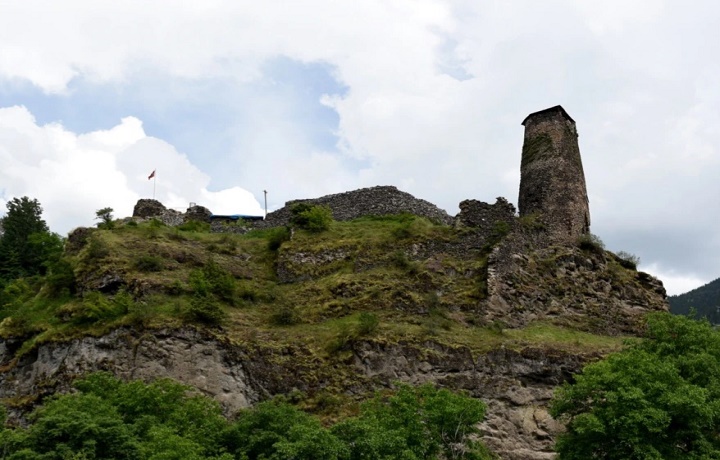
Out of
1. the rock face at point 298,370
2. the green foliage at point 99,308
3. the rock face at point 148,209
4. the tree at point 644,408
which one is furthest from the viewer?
the rock face at point 148,209

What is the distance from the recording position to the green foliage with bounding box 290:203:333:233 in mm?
35781

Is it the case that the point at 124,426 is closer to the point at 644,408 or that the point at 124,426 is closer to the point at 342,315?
the point at 342,315

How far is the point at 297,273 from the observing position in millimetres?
32312

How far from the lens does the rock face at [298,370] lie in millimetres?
24453

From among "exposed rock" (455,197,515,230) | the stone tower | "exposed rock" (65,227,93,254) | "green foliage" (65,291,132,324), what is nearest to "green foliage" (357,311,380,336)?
"green foliage" (65,291,132,324)

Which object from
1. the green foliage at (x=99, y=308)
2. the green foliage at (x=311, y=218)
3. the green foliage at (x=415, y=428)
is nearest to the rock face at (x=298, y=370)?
the green foliage at (x=99, y=308)

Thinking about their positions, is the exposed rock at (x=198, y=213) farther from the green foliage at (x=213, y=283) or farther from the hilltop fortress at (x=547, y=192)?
the green foliage at (x=213, y=283)

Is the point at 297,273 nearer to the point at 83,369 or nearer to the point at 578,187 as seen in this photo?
the point at 83,369

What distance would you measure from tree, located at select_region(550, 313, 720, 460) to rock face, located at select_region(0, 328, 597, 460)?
2.66 meters

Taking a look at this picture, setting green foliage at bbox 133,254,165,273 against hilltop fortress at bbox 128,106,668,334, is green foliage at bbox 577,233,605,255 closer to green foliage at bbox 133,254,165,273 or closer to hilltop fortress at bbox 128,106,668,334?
hilltop fortress at bbox 128,106,668,334

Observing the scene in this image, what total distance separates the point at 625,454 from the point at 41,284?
28.2 meters

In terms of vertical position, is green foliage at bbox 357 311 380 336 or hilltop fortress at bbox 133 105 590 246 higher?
hilltop fortress at bbox 133 105 590 246

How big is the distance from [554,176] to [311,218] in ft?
41.7

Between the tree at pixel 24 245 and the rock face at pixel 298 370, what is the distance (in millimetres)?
22748
